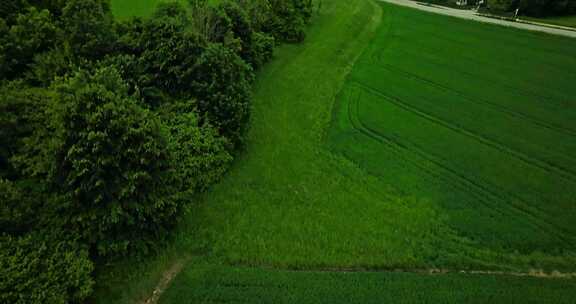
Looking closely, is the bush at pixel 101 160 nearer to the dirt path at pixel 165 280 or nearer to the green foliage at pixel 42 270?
the green foliage at pixel 42 270

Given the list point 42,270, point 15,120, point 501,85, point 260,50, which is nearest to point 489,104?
point 501,85

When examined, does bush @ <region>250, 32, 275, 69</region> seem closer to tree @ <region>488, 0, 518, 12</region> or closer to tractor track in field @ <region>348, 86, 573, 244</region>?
tractor track in field @ <region>348, 86, 573, 244</region>

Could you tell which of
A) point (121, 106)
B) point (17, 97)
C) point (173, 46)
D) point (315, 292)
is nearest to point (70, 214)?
point (121, 106)

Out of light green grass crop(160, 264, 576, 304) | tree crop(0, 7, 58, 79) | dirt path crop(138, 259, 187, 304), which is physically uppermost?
tree crop(0, 7, 58, 79)

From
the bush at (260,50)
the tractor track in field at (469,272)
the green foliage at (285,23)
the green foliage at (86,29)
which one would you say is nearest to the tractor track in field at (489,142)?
the tractor track in field at (469,272)

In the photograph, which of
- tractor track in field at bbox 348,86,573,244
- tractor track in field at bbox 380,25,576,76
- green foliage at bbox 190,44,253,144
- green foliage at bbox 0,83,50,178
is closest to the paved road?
tractor track in field at bbox 380,25,576,76

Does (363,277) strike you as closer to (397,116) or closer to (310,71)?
(397,116)

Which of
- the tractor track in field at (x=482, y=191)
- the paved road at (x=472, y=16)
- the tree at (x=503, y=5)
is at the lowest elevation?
the tractor track in field at (x=482, y=191)
